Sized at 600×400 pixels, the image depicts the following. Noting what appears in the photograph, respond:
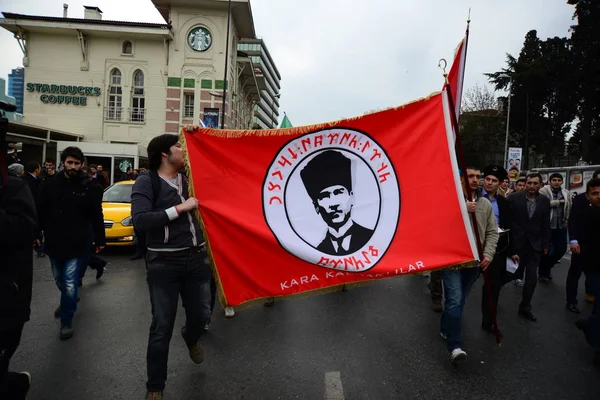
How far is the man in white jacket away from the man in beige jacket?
13.4 feet

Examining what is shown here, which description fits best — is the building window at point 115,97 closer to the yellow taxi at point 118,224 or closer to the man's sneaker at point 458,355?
the yellow taxi at point 118,224

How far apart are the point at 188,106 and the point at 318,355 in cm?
2951

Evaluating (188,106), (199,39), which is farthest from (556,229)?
(199,39)

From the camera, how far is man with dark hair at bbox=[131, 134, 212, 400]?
9.43 feet

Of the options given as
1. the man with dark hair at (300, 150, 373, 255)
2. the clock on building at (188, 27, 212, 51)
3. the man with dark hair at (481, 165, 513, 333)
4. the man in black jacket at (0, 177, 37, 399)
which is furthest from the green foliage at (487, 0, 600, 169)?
the man in black jacket at (0, 177, 37, 399)

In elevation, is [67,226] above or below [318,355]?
above

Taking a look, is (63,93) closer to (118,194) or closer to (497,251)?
(118,194)

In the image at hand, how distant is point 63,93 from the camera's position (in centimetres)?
2977

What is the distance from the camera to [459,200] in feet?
11.3

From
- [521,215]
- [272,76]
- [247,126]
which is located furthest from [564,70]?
[272,76]

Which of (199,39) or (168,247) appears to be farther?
(199,39)

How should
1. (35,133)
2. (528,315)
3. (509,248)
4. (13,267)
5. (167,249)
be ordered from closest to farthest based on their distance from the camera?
(13,267) < (167,249) < (509,248) < (528,315) < (35,133)

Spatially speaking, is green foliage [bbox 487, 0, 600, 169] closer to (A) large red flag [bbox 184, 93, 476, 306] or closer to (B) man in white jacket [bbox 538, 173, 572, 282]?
(B) man in white jacket [bbox 538, 173, 572, 282]

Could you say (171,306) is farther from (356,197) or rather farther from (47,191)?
(47,191)
